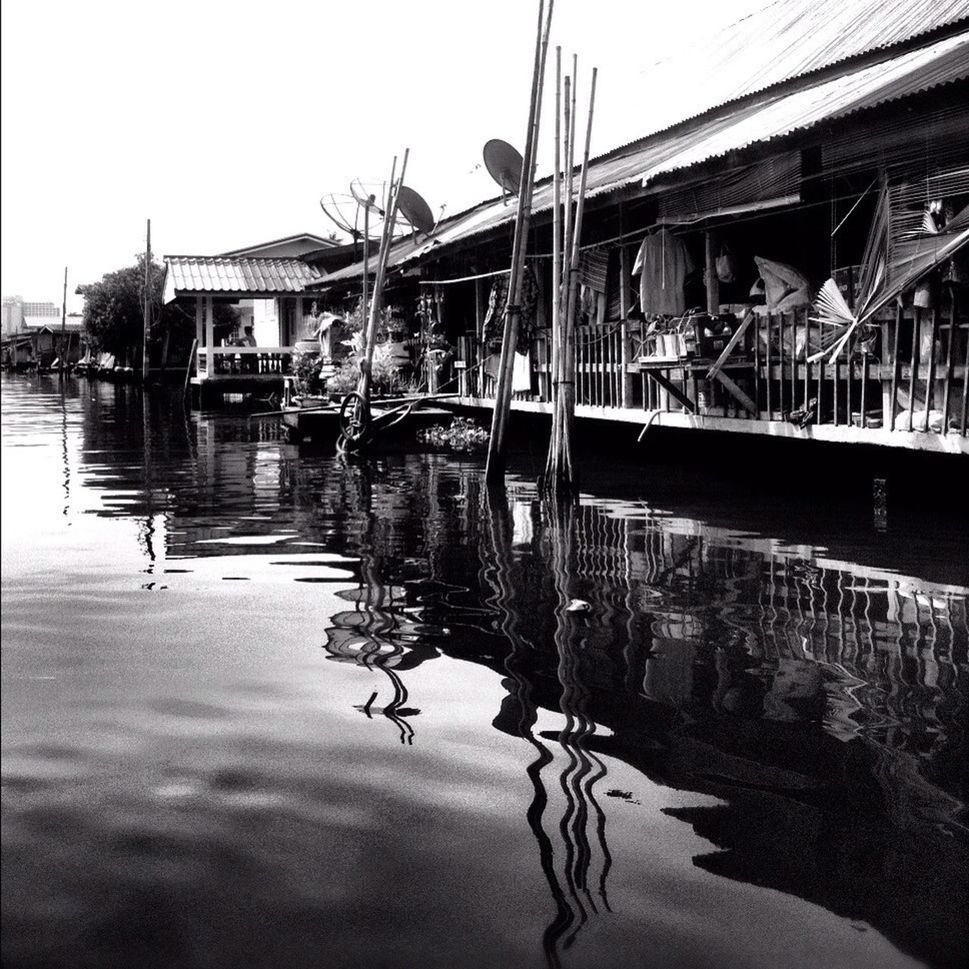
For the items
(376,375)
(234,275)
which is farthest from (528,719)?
(234,275)

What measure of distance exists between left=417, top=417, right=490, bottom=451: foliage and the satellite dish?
3.25 m

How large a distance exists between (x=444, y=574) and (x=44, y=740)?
12.9ft

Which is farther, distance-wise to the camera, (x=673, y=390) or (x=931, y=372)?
(x=673, y=390)

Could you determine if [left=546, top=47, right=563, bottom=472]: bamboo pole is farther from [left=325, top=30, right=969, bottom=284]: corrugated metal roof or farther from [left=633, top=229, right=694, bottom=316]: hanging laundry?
[left=633, top=229, right=694, bottom=316]: hanging laundry

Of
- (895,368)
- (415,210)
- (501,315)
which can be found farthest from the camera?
(415,210)

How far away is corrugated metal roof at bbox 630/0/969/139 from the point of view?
13.5m

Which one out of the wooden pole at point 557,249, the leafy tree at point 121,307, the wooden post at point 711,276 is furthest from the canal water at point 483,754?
the leafy tree at point 121,307

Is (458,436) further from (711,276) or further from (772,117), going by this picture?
(772,117)

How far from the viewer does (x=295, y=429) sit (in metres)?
19.4

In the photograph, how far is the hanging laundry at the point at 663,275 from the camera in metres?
12.4

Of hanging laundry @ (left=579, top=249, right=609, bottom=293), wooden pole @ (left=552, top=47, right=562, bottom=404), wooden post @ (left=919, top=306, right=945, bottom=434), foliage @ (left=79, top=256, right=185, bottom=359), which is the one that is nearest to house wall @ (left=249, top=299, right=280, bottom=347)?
foliage @ (left=79, top=256, right=185, bottom=359)

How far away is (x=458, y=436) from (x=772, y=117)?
7.36 metres

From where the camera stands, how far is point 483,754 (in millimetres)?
4246

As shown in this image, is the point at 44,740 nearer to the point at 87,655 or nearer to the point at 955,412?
the point at 87,655
